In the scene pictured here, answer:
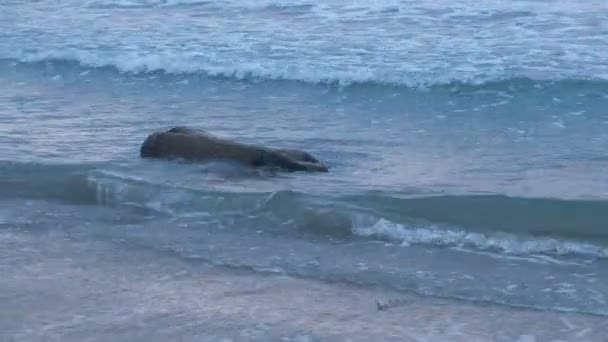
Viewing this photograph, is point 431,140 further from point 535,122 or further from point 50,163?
point 50,163

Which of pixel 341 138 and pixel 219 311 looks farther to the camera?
pixel 341 138

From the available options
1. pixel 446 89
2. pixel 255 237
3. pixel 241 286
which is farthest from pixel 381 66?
pixel 241 286

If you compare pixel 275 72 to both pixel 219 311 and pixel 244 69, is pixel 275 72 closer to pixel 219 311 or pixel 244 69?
pixel 244 69

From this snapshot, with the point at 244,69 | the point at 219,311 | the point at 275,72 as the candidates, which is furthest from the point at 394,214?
the point at 244,69

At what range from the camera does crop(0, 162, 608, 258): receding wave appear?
7.57 meters

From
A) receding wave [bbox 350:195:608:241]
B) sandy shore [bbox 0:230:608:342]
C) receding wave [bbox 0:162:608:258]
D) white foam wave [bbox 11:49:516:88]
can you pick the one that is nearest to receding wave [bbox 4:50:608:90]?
white foam wave [bbox 11:49:516:88]

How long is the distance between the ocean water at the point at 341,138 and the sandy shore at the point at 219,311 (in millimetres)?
147

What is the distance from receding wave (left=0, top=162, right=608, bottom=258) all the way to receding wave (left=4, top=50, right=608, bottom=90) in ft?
12.8

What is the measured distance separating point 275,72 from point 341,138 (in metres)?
3.04

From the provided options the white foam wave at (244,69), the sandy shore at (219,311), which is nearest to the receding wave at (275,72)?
the white foam wave at (244,69)

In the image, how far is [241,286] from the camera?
6.77 metres

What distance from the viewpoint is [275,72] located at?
13.3m

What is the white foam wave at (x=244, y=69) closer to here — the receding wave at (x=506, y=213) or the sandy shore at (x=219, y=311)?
the receding wave at (x=506, y=213)

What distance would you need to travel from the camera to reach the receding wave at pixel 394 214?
7570mm
